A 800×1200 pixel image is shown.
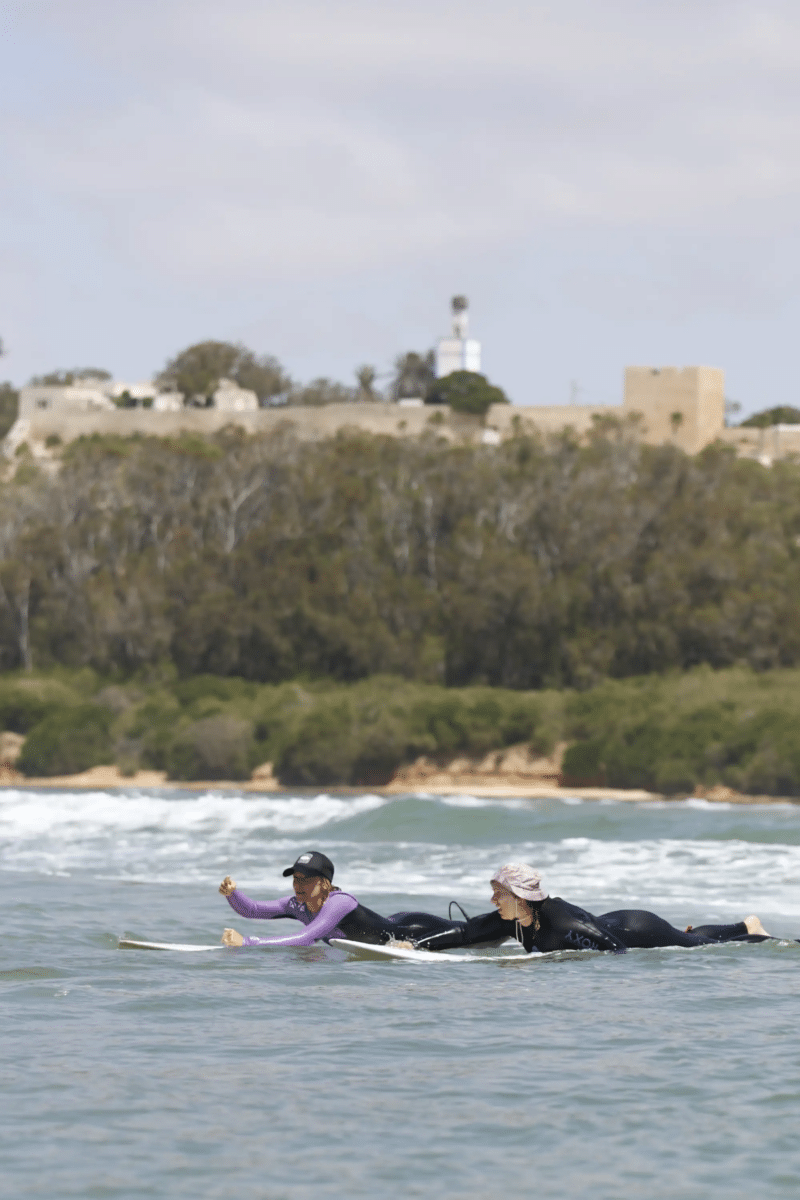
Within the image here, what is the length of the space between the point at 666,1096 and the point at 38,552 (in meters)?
47.2

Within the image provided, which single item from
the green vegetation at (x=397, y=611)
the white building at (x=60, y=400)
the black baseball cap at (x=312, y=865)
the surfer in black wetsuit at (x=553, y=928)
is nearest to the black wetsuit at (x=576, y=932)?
the surfer in black wetsuit at (x=553, y=928)

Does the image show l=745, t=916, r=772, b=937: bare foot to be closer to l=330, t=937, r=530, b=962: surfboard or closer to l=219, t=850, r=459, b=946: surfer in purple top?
l=330, t=937, r=530, b=962: surfboard

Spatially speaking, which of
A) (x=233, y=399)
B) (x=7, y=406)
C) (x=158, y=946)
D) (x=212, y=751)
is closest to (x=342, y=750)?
(x=212, y=751)

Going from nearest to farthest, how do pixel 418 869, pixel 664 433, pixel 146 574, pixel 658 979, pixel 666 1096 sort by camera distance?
pixel 666 1096 < pixel 658 979 < pixel 418 869 < pixel 146 574 < pixel 664 433

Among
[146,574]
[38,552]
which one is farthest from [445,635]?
[38,552]

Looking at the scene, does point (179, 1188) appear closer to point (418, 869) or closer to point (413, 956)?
point (413, 956)

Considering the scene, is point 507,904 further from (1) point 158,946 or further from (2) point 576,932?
Answer: (1) point 158,946

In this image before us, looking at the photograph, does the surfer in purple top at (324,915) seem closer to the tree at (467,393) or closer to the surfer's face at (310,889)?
the surfer's face at (310,889)

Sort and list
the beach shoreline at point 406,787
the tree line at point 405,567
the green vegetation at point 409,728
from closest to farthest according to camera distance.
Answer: the beach shoreline at point 406,787, the green vegetation at point 409,728, the tree line at point 405,567

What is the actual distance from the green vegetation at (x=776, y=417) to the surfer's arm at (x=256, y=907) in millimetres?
72328

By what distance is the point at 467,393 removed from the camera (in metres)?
80.8

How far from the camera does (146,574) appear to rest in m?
52.5

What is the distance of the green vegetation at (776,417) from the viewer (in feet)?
277

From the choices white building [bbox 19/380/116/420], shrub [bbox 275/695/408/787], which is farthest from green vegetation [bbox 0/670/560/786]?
white building [bbox 19/380/116/420]
